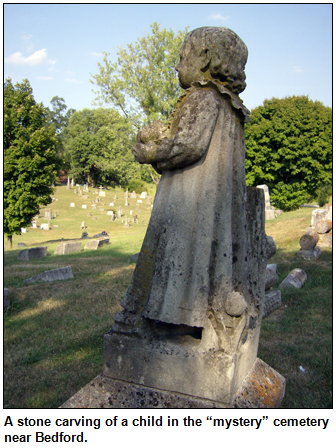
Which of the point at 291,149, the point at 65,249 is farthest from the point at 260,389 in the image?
the point at 291,149

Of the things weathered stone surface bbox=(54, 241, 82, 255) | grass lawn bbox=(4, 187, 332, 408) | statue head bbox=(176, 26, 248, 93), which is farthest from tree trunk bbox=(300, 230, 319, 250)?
weathered stone surface bbox=(54, 241, 82, 255)

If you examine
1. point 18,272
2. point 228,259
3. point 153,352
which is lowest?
point 18,272

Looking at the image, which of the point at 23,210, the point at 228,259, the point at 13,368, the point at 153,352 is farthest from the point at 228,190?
the point at 23,210

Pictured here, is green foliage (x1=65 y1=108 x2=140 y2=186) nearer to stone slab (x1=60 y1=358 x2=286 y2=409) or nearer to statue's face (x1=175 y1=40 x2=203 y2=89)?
statue's face (x1=175 y1=40 x2=203 y2=89)

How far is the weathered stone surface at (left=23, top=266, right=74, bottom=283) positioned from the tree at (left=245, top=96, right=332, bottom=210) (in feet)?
78.6

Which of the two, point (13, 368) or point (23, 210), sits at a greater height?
point (23, 210)

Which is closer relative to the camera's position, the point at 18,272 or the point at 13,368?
the point at 13,368

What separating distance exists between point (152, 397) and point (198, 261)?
44.8 inches

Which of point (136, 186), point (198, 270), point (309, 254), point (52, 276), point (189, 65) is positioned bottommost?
point (52, 276)

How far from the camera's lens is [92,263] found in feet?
43.8

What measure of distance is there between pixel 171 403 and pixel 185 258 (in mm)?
1123

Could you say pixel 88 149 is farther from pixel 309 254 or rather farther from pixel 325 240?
pixel 309 254

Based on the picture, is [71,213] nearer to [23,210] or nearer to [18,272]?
[23,210]

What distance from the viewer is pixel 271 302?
7.41 metres
